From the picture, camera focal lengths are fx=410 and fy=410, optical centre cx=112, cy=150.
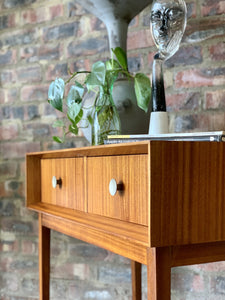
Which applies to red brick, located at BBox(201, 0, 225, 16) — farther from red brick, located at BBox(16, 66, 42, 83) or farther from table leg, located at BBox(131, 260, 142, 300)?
table leg, located at BBox(131, 260, 142, 300)

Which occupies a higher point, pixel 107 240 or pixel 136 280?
pixel 107 240

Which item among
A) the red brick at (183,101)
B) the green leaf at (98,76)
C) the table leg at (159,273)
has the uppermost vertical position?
the green leaf at (98,76)

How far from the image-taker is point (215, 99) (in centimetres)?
148

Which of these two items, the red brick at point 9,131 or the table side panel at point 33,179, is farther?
the red brick at point 9,131

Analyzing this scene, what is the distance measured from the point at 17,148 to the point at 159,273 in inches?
54.9

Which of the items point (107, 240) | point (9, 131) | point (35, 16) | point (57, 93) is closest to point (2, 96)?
point (9, 131)

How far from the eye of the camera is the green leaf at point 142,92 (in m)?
1.23

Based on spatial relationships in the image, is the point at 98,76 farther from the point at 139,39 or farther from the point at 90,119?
the point at 139,39

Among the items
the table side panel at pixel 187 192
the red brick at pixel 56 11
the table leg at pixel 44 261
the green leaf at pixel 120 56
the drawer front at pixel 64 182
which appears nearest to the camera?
the table side panel at pixel 187 192

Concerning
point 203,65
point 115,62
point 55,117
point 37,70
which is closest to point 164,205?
point 115,62

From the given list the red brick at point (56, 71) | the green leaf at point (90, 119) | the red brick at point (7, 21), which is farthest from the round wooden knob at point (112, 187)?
the red brick at point (7, 21)

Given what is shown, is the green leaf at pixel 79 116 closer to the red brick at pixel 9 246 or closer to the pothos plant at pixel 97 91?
the pothos plant at pixel 97 91

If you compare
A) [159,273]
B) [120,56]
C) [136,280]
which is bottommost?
[136,280]

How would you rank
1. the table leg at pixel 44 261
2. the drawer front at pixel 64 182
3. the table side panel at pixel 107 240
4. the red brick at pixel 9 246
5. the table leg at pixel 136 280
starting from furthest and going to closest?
the red brick at pixel 9 246, the table leg at pixel 136 280, the table leg at pixel 44 261, the drawer front at pixel 64 182, the table side panel at pixel 107 240
